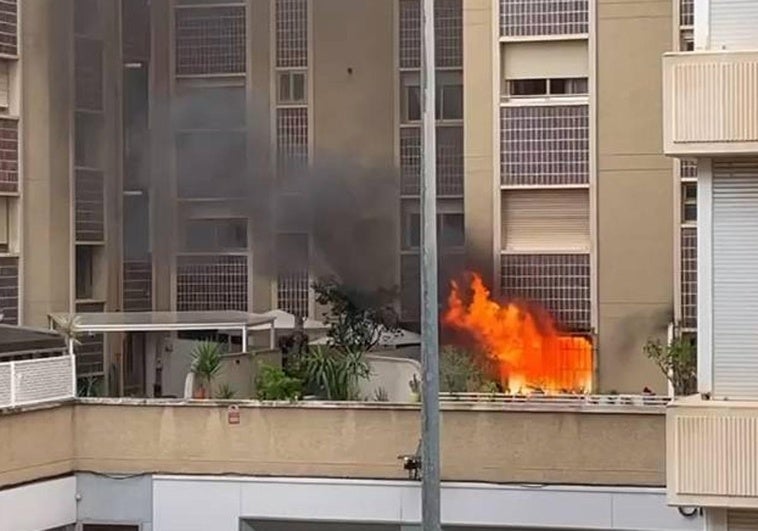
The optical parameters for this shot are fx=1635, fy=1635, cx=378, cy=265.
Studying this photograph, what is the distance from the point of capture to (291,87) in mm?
24672

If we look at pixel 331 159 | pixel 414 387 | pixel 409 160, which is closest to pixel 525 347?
pixel 414 387

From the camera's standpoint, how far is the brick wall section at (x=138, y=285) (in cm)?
2538

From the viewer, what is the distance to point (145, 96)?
25.7 m

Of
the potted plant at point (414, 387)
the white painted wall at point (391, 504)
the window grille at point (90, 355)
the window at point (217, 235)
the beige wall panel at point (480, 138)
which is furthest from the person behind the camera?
the window at point (217, 235)

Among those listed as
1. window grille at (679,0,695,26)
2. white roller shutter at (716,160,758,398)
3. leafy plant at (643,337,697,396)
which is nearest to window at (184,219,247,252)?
leafy plant at (643,337,697,396)

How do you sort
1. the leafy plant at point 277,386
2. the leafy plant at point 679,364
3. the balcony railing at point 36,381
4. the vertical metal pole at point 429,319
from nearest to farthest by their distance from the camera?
the vertical metal pole at point 429,319 < the balcony railing at point 36,381 < the leafy plant at point 679,364 < the leafy plant at point 277,386

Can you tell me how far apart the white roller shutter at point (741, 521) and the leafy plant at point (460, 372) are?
7.06 meters

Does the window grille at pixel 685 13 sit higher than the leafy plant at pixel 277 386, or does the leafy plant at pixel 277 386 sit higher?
the window grille at pixel 685 13

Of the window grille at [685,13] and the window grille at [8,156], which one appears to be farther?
the window grille at [8,156]

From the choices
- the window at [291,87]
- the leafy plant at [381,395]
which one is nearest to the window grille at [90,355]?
the window at [291,87]

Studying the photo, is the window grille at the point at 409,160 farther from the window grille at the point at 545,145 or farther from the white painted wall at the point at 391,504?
the white painted wall at the point at 391,504

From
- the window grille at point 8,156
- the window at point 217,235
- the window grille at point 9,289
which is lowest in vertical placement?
the window grille at point 9,289

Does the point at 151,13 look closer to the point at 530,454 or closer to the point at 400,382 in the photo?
the point at 400,382

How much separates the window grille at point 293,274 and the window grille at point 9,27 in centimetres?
492
